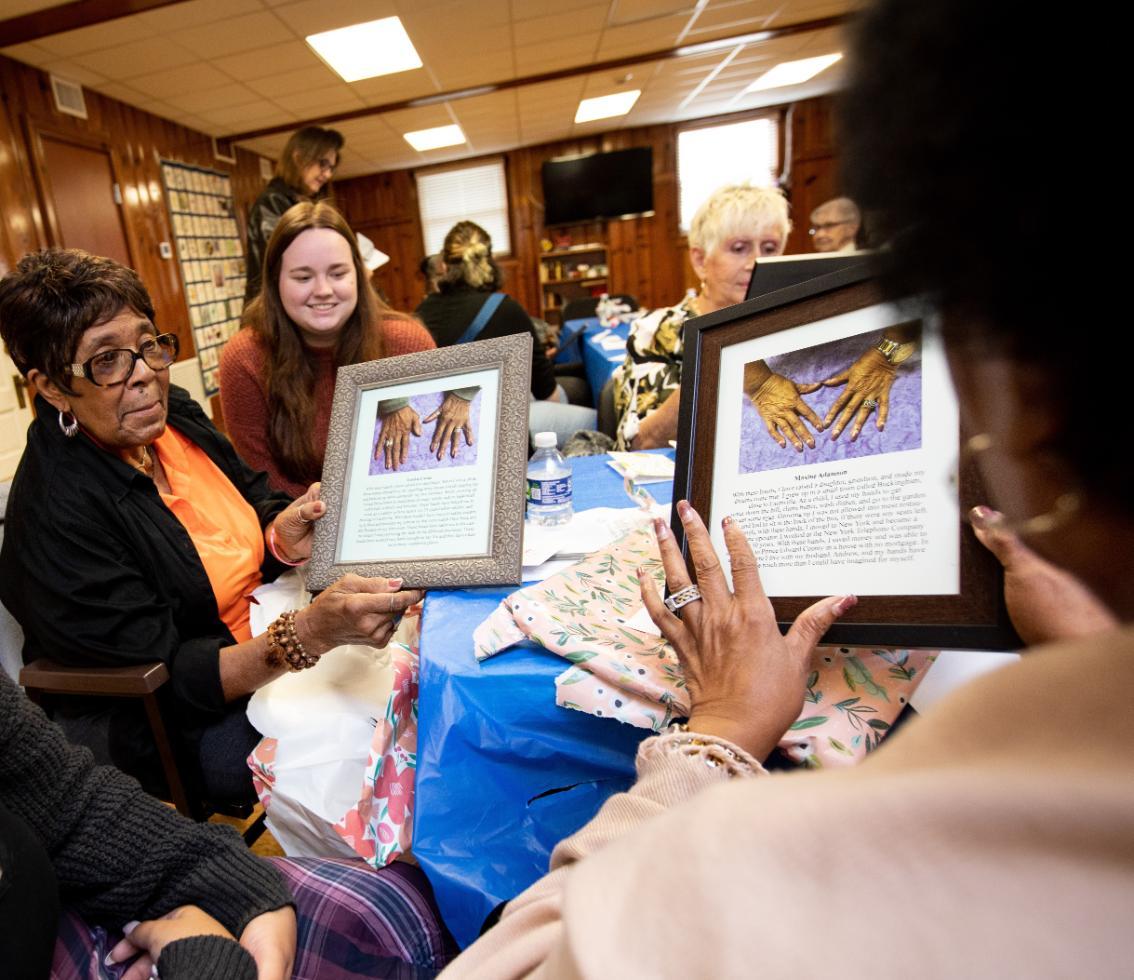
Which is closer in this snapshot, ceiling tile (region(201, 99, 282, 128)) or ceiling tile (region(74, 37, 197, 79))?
ceiling tile (region(74, 37, 197, 79))

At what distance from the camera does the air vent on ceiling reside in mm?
4648

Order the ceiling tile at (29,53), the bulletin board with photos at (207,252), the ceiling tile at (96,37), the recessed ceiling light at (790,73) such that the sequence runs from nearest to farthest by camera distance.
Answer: the ceiling tile at (96,37)
the ceiling tile at (29,53)
the bulletin board with photos at (207,252)
the recessed ceiling light at (790,73)

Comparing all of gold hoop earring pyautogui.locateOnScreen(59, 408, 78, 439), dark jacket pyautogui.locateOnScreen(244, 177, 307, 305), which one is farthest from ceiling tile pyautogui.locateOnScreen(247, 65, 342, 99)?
gold hoop earring pyautogui.locateOnScreen(59, 408, 78, 439)

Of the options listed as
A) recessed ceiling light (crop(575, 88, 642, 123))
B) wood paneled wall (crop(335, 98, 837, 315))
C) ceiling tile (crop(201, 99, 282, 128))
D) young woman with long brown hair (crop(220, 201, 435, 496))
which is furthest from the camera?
wood paneled wall (crop(335, 98, 837, 315))

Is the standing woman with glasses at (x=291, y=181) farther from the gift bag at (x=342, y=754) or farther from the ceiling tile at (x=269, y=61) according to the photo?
the gift bag at (x=342, y=754)

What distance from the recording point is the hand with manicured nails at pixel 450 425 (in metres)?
1.10

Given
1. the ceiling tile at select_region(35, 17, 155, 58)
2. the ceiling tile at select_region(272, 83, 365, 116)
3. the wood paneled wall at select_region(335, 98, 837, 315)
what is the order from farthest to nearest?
the wood paneled wall at select_region(335, 98, 837, 315) → the ceiling tile at select_region(272, 83, 365, 116) → the ceiling tile at select_region(35, 17, 155, 58)

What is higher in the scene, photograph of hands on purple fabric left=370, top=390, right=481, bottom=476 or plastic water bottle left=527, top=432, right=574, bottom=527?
photograph of hands on purple fabric left=370, top=390, right=481, bottom=476

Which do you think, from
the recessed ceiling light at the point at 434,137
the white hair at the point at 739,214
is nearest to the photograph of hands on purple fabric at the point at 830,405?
the white hair at the point at 739,214

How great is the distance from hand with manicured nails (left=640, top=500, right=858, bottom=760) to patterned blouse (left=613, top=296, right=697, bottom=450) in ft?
4.62

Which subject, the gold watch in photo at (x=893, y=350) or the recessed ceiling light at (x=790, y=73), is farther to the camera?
the recessed ceiling light at (x=790, y=73)

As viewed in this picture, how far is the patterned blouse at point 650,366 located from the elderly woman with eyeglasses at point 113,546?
51.0 inches

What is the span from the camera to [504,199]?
31.8ft

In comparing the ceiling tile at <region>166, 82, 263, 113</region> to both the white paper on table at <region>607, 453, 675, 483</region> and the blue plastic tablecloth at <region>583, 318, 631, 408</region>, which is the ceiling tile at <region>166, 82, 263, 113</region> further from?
the white paper on table at <region>607, 453, 675, 483</region>
